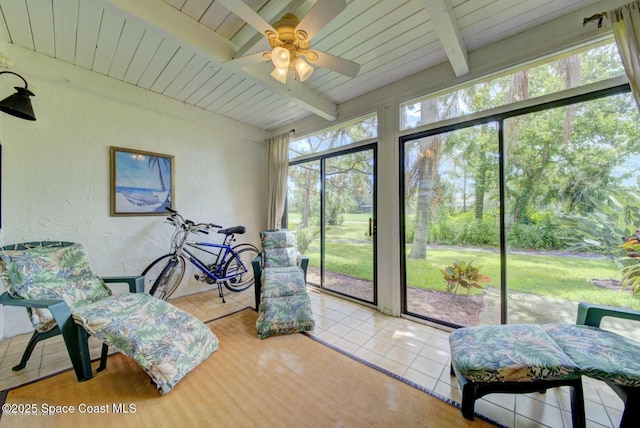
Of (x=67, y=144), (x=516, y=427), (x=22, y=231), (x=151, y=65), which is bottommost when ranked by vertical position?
(x=516, y=427)

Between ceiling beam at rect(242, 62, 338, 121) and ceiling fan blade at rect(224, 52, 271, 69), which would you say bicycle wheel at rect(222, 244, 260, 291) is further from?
ceiling fan blade at rect(224, 52, 271, 69)

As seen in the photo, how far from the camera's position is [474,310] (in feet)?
7.60

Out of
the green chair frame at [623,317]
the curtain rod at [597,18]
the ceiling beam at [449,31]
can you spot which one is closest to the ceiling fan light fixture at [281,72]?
the ceiling beam at [449,31]

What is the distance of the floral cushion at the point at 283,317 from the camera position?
2276 mm

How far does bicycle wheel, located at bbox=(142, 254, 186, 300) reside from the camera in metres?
2.88

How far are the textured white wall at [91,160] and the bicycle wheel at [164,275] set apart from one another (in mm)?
133

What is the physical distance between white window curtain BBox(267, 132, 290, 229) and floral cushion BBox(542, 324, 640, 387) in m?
3.40

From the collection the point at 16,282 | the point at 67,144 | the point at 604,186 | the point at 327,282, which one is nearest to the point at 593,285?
the point at 604,186

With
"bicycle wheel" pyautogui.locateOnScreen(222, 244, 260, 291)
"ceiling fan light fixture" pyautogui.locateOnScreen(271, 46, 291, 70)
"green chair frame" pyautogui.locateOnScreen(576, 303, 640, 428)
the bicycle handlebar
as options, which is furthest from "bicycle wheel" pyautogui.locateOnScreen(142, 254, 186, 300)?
"green chair frame" pyautogui.locateOnScreen(576, 303, 640, 428)

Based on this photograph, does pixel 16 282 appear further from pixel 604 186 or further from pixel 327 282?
pixel 604 186

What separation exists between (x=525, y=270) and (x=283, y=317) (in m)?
2.25

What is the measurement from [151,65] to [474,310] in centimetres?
413

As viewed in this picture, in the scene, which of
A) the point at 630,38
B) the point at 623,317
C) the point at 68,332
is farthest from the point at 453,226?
the point at 68,332

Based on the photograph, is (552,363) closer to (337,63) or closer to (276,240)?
(337,63)
